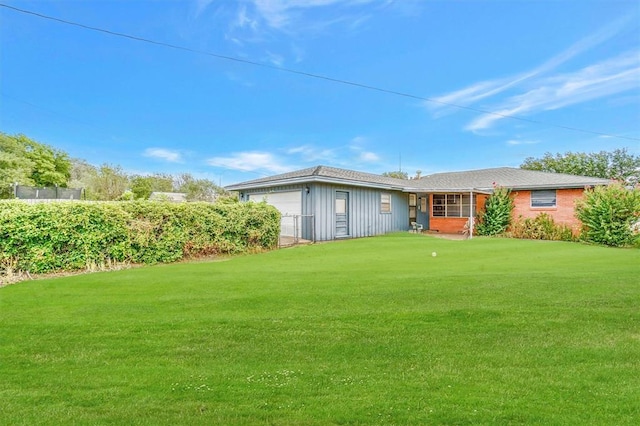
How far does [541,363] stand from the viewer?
338 centimetres

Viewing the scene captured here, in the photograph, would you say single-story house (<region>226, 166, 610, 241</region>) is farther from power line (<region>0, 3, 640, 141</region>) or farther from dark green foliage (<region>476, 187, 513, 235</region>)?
power line (<region>0, 3, 640, 141</region>)

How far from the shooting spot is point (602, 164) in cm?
3319

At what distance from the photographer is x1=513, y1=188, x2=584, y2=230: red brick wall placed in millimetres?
16797

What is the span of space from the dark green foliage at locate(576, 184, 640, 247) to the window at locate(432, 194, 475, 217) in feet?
17.8

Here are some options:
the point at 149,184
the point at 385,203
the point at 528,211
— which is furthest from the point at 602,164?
the point at 149,184

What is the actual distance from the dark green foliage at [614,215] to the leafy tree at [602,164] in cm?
2209

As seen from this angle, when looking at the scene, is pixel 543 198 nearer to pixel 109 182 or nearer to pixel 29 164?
pixel 29 164

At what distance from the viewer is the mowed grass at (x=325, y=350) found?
261cm

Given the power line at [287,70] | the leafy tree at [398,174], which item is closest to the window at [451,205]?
the power line at [287,70]

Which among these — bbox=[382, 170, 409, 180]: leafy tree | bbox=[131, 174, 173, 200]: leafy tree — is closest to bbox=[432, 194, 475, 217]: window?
bbox=[382, 170, 409, 180]: leafy tree

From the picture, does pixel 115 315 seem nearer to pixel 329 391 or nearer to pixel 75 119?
pixel 329 391

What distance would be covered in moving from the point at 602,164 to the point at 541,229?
22765 millimetres

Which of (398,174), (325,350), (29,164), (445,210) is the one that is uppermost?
(398,174)

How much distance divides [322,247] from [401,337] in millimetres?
9834
